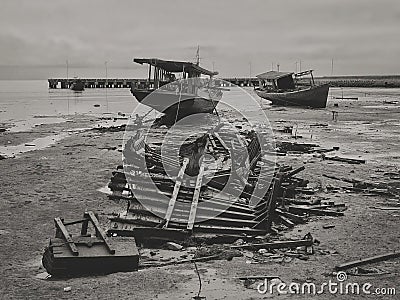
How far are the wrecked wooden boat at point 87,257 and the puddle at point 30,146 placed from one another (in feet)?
45.8

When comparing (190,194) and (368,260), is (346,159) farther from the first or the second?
(368,260)

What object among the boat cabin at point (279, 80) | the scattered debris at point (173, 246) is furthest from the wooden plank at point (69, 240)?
the boat cabin at point (279, 80)

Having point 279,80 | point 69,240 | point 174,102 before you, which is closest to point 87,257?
point 69,240

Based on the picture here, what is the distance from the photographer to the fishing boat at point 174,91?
109ft

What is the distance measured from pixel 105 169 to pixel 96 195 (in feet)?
12.5

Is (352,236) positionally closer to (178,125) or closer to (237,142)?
(237,142)

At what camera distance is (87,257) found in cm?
750

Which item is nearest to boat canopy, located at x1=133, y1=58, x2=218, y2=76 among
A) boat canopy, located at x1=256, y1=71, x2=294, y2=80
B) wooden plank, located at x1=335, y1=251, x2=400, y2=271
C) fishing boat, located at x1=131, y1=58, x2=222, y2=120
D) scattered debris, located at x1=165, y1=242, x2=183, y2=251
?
fishing boat, located at x1=131, y1=58, x2=222, y2=120

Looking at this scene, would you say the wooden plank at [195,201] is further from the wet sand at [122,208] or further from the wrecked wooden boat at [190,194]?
the wet sand at [122,208]

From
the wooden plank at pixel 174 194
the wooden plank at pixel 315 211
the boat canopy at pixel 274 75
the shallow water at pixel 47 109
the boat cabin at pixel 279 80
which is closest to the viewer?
the wooden plank at pixel 174 194

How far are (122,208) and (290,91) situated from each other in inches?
1812

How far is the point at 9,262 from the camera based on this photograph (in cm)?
834

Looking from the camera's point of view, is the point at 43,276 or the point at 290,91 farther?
the point at 290,91

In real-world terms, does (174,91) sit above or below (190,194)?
above
